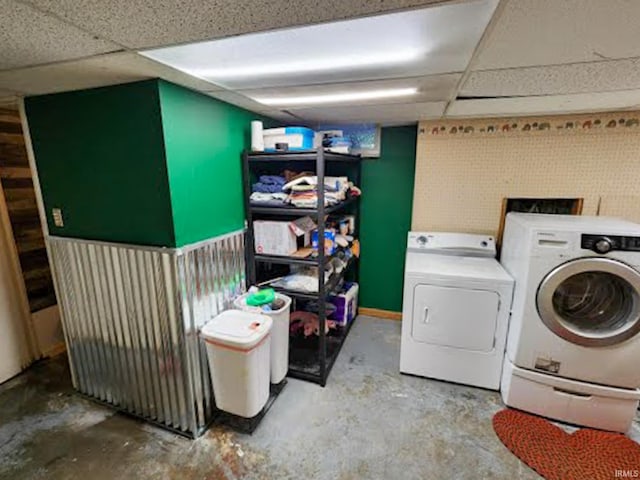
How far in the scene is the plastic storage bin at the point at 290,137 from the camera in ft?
7.19

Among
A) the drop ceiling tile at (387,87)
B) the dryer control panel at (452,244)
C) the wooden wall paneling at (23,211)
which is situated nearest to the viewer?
the drop ceiling tile at (387,87)

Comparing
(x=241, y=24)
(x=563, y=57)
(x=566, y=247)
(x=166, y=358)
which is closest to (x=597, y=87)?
(x=563, y=57)

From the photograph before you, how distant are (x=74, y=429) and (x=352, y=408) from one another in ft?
5.87

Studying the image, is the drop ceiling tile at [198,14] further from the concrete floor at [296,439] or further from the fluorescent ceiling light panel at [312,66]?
the concrete floor at [296,439]

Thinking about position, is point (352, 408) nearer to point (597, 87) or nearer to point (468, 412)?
point (468, 412)

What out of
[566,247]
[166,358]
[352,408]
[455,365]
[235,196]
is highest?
[235,196]

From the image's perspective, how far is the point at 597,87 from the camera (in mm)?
1616

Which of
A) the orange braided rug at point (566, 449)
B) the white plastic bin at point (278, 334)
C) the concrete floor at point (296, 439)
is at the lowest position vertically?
the concrete floor at point (296, 439)

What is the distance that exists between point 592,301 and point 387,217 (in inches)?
67.6

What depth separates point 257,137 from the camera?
87.3 inches

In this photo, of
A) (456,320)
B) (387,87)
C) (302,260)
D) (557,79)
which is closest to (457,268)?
(456,320)

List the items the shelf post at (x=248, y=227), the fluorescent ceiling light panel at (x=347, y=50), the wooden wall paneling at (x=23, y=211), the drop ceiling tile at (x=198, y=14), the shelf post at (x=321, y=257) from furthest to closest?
the wooden wall paneling at (x=23, y=211) < the shelf post at (x=248, y=227) < the shelf post at (x=321, y=257) < the fluorescent ceiling light panel at (x=347, y=50) < the drop ceiling tile at (x=198, y=14)

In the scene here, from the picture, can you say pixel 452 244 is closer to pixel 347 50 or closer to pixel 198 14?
pixel 347 50
